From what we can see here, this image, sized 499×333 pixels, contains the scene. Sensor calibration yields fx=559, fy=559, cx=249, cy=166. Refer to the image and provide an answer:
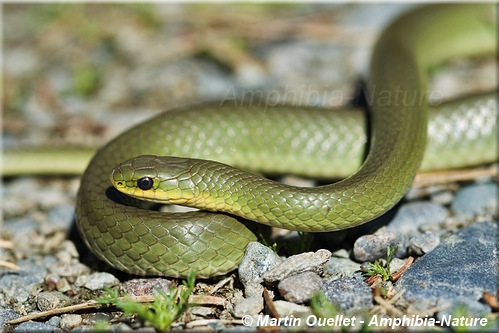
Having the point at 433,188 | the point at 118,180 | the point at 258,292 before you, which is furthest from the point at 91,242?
the point at 433,188

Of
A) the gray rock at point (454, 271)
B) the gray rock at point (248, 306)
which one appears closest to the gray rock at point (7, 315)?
the gray rock at point (248, 306)

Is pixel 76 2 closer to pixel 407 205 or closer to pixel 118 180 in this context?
pixel 118 180

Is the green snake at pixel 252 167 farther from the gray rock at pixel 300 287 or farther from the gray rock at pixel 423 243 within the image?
the gray rock at pixel 300 287

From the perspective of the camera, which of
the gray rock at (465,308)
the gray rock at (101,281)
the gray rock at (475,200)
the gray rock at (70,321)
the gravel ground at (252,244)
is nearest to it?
the gray rock at (465,308)

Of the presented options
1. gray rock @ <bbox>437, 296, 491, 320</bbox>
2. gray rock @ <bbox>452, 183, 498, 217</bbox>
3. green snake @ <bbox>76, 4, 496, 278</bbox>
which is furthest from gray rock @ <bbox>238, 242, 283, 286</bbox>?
gray rock @ <bbox>452, 183, 498, 217</bbox>

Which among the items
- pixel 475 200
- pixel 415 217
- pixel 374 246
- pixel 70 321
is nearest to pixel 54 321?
pixel 70 321

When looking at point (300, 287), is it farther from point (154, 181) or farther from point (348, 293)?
point (154, 181)
